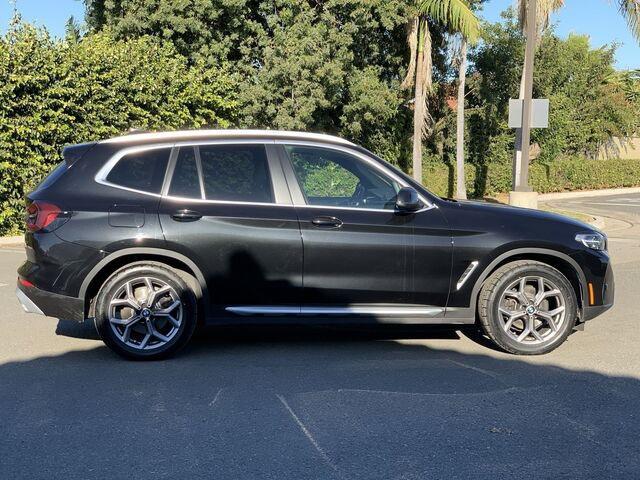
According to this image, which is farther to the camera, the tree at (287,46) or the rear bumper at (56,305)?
the tree at (287,46)

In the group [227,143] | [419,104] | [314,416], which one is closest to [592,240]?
[314,416]

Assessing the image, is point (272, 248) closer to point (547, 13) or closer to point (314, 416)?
point (314, 416)

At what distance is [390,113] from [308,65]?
3.75 m

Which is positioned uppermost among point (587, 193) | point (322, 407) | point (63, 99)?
point (63, 99)

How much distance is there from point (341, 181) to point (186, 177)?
4.24 ft

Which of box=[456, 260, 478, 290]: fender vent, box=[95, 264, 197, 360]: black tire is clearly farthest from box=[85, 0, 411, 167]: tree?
box=[95, 264, 197, 360]: black tire

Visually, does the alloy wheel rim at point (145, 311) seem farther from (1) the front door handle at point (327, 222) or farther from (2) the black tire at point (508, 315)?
(2) the black tire at point (508, 315)

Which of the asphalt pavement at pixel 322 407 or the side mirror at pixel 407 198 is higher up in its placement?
the side mirror at pixel 407 198

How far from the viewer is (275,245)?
547 cm

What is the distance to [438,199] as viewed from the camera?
5730mm

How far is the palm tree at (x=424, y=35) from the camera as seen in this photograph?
18.8 meters

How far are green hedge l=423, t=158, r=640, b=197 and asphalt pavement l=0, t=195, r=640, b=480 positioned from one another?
19621mm

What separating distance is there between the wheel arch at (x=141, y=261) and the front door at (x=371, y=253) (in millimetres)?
856

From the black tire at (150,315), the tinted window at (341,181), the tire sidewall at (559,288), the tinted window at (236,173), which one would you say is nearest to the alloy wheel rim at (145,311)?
the black tire at (150,315)
